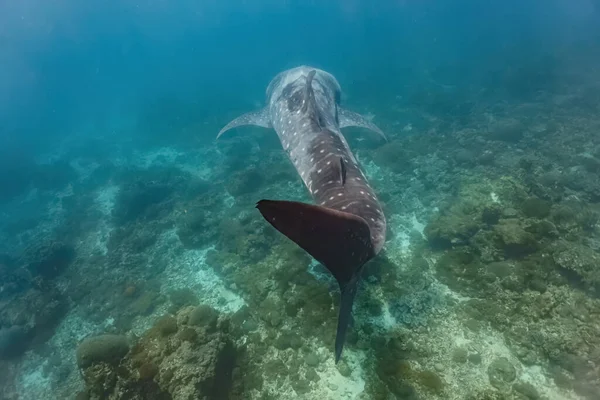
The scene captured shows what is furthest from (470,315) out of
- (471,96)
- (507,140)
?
(471,96)

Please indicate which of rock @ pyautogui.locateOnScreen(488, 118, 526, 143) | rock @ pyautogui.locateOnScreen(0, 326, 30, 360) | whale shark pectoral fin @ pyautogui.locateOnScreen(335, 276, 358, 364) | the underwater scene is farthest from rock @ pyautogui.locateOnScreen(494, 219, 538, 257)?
rock @ pyautogui.locateOnScreen(0, 326, 30, 360)

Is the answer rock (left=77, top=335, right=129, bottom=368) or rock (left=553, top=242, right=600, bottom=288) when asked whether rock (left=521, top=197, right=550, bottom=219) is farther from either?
rock (left=77, top=335, right=129, bottom=368)

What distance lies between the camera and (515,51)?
32562mm

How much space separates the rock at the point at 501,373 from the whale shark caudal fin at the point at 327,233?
13.7ft

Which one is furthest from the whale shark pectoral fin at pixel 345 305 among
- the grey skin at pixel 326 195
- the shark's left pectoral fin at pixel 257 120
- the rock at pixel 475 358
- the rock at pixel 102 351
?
the shark's left pectoral fin at pixel 257 120

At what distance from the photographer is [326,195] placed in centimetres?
543

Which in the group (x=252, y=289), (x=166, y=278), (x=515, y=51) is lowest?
(x=515, y=51)

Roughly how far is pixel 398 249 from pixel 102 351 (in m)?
8.03

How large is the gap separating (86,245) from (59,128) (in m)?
38.4

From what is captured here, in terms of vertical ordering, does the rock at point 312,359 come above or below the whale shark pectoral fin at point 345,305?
below

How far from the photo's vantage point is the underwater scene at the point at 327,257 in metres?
5.83

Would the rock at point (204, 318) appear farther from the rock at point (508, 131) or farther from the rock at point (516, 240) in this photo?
the rock at point (508, 131)

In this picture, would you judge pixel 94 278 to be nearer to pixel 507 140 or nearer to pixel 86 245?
pixel 86 245

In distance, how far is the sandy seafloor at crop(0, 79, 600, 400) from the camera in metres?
6.21
